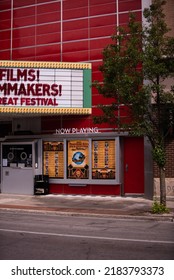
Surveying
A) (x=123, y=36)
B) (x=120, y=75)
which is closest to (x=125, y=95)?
(x=120, y=75)

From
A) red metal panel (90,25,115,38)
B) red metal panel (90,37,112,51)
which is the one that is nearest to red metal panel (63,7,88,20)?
red metal panel (90,25,115,38)

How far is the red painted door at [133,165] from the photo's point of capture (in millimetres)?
19406

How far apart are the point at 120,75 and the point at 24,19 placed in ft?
31.8

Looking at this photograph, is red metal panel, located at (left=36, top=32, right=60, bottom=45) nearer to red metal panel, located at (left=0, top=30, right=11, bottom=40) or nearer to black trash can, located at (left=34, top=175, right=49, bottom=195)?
red metal panel, located at (left=0, top=30, right=11, bottom=40)

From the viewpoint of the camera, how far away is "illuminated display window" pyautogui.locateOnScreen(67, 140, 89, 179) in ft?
66.2

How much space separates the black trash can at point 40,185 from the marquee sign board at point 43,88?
328cm

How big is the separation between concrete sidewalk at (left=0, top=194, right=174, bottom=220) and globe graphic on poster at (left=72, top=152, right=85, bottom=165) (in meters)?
1.67

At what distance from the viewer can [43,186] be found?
2042 cm

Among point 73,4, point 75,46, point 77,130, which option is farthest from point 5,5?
point 77,130

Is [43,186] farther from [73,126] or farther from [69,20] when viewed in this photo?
[69,20]

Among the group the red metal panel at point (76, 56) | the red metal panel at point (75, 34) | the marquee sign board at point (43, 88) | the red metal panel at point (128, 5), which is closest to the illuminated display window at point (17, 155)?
the marquee sign board at point (43, 88)

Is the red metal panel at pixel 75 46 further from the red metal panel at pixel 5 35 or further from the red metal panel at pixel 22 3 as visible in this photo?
the red metal panel at pixel 5 35

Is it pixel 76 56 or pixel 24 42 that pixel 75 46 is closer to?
pixel 76 56

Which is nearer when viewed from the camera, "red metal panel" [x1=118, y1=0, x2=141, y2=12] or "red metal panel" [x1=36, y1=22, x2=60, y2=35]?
"red metal panel" [x1=118, y1=0, x2=141, y2=12]
